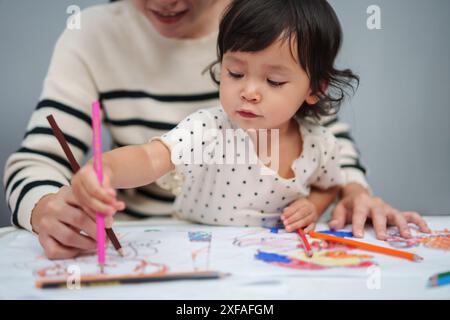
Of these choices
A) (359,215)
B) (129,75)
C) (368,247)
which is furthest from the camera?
(129,75)

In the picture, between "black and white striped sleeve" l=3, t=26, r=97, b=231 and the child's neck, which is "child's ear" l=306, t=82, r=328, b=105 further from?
"black and white striped sleeve" l=3, t=26, r=97, b=231

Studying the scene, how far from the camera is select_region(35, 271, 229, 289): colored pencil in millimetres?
479

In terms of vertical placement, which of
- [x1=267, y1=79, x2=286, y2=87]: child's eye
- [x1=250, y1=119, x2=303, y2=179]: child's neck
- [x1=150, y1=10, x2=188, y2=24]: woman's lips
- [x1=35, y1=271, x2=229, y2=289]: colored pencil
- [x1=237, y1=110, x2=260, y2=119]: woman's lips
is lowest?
[x1=35, y1=271, x2=229, y2=289]: colored pencil

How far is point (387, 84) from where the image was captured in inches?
37.2

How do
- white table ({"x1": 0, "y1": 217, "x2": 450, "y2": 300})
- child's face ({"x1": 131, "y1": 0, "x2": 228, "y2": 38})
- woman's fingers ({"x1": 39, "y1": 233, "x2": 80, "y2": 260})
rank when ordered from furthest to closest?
1. child's face ({"x1": 131, "y1": 0, "x2": 228, "y2": 38})
2. woman's fingers ({"x1": 39, "y1": 233, "x2": 80, "y2": 260})
3. white table ({"x1": 0, "y1": 217, "x2": 450, "y2": 300})

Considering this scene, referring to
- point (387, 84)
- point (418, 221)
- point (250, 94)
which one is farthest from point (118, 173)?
point (387, 84)

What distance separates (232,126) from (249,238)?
0.52 ft

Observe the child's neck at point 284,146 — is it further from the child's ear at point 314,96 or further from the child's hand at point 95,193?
the child's hand at point 95,193

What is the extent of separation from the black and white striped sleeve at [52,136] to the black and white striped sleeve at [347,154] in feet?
1.34

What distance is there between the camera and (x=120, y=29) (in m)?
0.87

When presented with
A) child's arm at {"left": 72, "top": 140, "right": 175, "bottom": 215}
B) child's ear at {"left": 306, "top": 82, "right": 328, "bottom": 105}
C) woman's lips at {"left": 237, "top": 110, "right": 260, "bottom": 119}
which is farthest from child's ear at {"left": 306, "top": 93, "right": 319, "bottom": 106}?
child's arm at {"left": 72, "top": 140, "right": 175, "bottom": 215}

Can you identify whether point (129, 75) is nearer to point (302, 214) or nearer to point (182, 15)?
point (182, 15)

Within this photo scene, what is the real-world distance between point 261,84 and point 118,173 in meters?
0.21

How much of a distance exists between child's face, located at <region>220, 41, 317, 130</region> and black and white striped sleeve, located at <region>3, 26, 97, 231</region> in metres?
0.27
